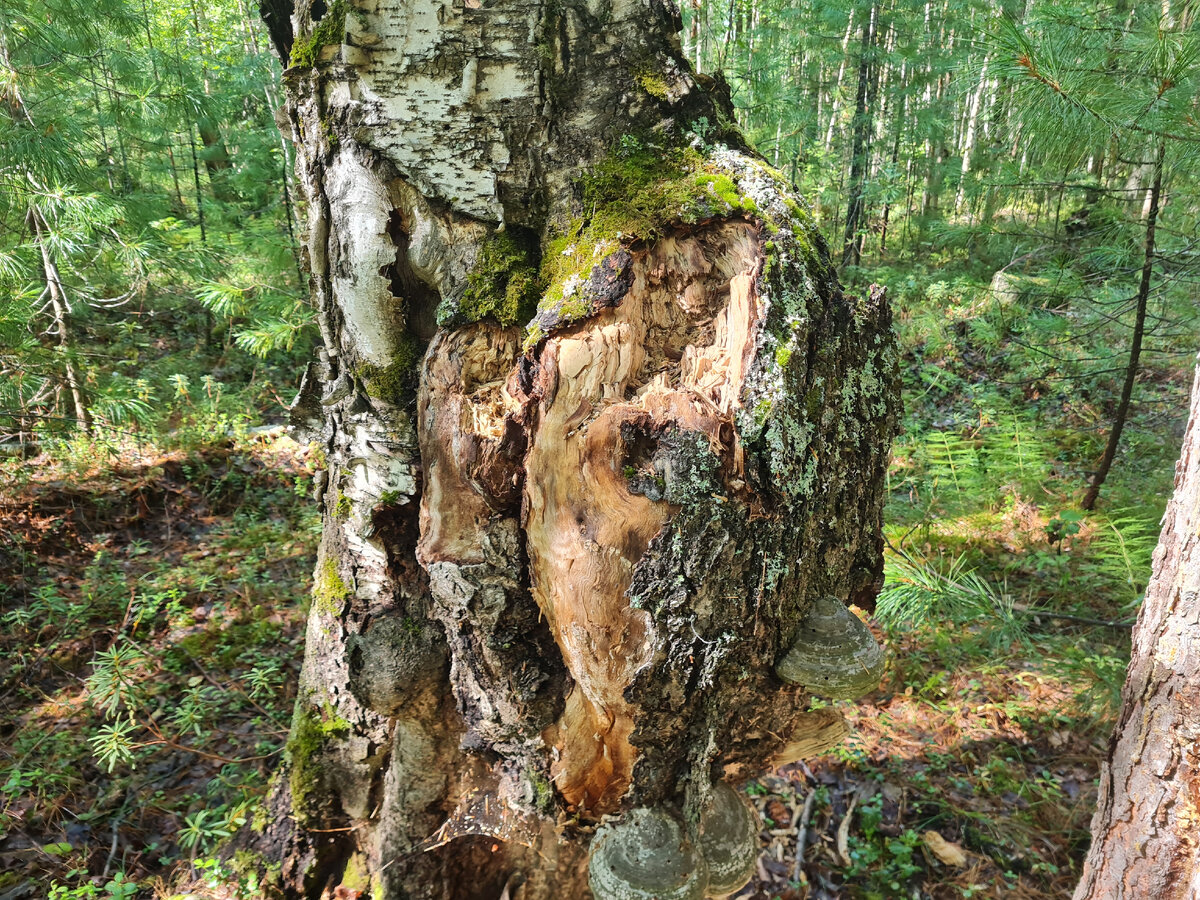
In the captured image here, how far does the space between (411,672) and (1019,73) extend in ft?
14.3

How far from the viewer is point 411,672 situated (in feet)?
7.23

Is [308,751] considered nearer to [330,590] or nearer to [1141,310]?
[330,590]

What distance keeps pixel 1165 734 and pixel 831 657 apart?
1384 mm

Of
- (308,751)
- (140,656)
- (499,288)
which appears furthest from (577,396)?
(140,656)

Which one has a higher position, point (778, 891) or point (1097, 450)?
point (1097, 450)

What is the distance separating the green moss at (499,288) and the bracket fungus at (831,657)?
3.99 feet

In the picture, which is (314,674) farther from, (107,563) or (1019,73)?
(1019,73)

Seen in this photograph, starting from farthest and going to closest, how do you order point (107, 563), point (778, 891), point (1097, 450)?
point (1097, 450) < point (107, 563) < point (778, 891)

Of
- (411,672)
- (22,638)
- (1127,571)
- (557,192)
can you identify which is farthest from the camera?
(22,638)

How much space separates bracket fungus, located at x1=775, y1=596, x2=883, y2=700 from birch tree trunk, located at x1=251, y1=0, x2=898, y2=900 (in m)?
0.05

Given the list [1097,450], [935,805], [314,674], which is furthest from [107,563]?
[1097,450]

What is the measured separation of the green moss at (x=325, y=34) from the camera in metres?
1.79

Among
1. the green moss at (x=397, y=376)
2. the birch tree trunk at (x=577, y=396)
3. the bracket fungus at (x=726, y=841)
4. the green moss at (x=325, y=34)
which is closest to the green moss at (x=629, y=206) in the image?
the birch tree trunk at (x=577, y=396)

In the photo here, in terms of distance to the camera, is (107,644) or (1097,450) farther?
(1097,450)
